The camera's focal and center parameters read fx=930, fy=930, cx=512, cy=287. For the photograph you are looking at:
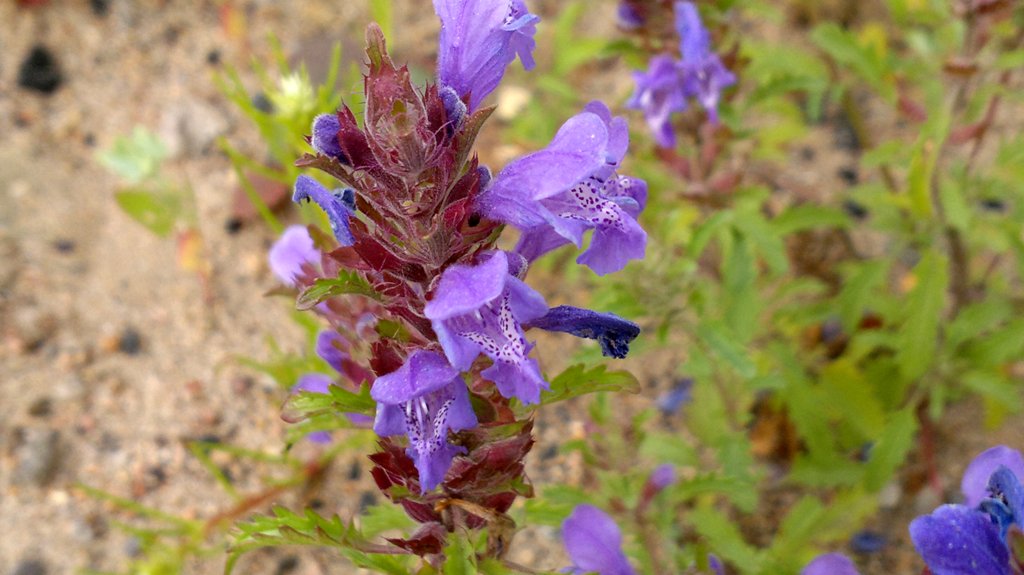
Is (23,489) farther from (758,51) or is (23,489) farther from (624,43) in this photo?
(758,51)

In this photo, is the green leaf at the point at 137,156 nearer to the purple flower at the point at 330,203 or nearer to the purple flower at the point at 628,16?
the purple flower at the point at 628,16

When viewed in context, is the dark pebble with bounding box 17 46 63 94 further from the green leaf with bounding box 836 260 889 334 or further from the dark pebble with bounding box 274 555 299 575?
the green leaf with bounding box 836 260 889 334

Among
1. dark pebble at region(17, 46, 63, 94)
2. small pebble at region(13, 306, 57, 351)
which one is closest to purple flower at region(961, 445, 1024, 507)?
small pebble at region(13, 306, 57, 351)

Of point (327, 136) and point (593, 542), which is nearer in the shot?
point (327, 136)

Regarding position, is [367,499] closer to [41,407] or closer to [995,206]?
[41,407]

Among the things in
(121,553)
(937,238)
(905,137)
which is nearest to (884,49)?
(905,137)

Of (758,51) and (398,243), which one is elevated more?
(758,51)

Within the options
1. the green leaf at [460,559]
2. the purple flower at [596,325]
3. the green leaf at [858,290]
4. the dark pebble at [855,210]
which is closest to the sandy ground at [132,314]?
the dark pebble at [855,210]

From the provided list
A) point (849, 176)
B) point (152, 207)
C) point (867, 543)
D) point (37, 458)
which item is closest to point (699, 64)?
point (867, 543)
